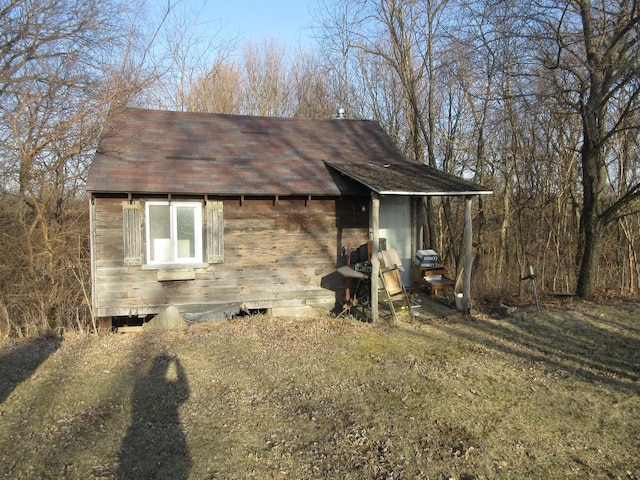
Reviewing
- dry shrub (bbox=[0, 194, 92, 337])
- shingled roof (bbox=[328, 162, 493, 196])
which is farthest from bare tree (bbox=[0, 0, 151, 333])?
shingled roof (bbox=[328, 162, 493, 196])

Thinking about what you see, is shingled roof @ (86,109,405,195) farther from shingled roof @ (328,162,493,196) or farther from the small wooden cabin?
shingled roof @ (328,162,493,196)

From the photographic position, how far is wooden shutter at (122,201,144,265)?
8.83 metres

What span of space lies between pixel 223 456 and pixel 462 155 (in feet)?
55.6

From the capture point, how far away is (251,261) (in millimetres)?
9680

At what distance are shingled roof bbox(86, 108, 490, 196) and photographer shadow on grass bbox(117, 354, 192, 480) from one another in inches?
157

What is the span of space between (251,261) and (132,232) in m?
2.38

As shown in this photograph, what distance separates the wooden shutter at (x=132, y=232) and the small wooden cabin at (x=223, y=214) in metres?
0.02

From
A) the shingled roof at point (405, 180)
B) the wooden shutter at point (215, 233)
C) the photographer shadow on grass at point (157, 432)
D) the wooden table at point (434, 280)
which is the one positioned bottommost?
the photographer shadow on grass at point (157, 432)

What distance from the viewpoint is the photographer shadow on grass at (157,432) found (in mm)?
3906

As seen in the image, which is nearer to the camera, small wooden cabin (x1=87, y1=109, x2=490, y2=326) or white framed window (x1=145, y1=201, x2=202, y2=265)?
small wooden cabin (x1=87, y1=109, x2=490, y2=326)

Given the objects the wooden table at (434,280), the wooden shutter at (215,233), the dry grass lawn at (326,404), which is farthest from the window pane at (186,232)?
the wooden table at (434,280)

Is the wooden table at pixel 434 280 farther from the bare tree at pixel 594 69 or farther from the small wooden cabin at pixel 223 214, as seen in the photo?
the bare tree at pixel 594 69

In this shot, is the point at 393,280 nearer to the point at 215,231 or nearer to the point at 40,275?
the point at 215,231

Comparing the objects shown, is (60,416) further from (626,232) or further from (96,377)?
(626,232)
